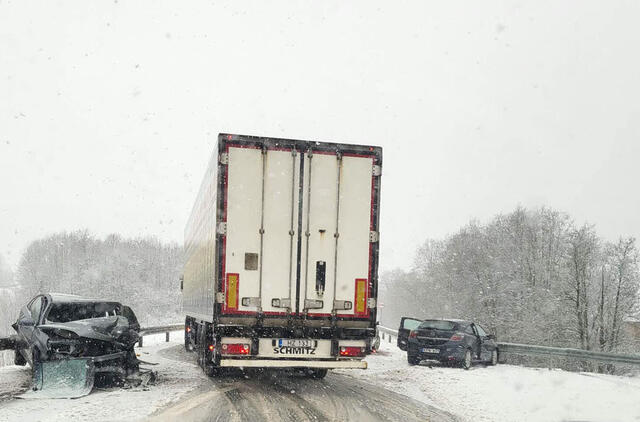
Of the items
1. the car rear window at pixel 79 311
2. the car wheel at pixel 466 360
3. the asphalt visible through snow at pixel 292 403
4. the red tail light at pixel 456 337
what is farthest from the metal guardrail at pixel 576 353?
the car rear window at pixel 79 311

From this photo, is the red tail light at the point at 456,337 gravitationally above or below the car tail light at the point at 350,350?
below

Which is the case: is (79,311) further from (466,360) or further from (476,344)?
(476,344)

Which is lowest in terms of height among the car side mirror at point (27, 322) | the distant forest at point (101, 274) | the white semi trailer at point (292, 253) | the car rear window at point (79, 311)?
the distant forest at point (101, 274)

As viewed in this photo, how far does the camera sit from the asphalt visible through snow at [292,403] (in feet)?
26.4

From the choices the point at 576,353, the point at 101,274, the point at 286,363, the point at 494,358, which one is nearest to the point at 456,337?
the point at 494,358

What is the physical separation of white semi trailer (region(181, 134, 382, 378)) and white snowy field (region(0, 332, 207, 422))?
3.78 feet

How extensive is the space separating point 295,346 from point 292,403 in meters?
0.89

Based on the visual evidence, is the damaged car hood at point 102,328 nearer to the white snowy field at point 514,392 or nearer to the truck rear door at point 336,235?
the truck rear door at point 336,235

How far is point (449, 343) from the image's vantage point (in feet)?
49.7

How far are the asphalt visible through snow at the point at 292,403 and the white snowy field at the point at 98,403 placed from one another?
296 millimetres

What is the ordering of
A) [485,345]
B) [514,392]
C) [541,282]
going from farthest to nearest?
[541,282] → [485,345] → [514,392]

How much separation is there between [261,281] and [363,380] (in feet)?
13.8

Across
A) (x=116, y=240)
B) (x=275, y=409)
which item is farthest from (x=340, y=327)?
(x=116, y=240)

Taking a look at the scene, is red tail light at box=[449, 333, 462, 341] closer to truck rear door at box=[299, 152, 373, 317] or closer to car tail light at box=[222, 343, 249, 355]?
truck rear door at box=[299, 152, 373, 317]
